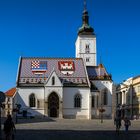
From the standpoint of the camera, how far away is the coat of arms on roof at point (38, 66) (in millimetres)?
84512

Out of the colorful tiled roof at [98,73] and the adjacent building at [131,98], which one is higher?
the colorful tiled roof at [98,73]

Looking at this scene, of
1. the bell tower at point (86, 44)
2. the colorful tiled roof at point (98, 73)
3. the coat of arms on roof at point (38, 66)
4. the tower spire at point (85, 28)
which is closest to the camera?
the coat of arms on roof at point (38, 66)

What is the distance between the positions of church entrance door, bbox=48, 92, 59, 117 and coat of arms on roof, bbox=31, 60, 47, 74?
601cm

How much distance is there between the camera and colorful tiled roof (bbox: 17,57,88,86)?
8288cm

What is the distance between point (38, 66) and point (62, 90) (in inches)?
317

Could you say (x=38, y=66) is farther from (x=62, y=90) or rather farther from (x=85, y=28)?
(x=85, y=28)

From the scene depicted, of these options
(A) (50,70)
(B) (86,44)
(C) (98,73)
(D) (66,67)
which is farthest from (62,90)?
(B) (86,44)

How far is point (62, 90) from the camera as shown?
81750 mm

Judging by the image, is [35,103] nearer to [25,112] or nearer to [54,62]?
[25,112]

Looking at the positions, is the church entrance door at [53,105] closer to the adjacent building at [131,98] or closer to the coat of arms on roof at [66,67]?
the coat of arms on roof at [66,67]

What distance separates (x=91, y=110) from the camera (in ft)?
270

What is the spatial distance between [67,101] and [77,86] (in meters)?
3.70

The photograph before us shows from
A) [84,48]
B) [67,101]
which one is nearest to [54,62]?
[67,101]
